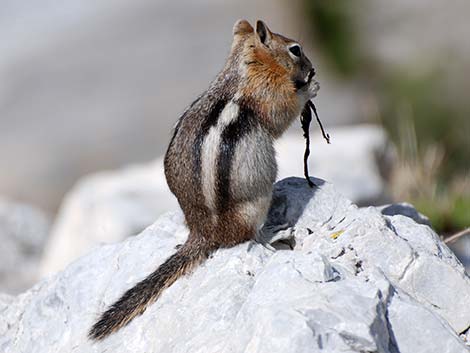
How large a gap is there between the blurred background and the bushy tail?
431 centimetres

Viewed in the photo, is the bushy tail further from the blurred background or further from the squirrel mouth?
the blurred background

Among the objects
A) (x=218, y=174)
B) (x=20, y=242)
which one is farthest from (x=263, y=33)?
(x=20, y=242)

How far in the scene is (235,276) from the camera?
14.0ft

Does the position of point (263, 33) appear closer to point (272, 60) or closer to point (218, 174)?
point (272, 60)

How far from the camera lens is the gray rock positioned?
399 inches

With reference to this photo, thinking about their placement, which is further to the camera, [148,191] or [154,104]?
[154,104]

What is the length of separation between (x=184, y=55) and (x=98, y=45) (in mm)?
1266

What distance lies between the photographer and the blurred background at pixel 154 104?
377 inches

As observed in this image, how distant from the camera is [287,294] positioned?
376cm

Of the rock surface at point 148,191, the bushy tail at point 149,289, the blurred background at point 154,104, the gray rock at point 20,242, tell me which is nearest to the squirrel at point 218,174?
the bushy tail at point 149,289

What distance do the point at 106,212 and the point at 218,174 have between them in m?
4.74

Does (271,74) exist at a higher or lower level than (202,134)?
higher

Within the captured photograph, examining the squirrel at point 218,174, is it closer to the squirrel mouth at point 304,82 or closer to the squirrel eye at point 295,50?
the squirrel mouth at point 304,82

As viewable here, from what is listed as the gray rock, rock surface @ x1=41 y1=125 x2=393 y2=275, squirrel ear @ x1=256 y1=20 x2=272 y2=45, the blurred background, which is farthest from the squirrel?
the gray rock
